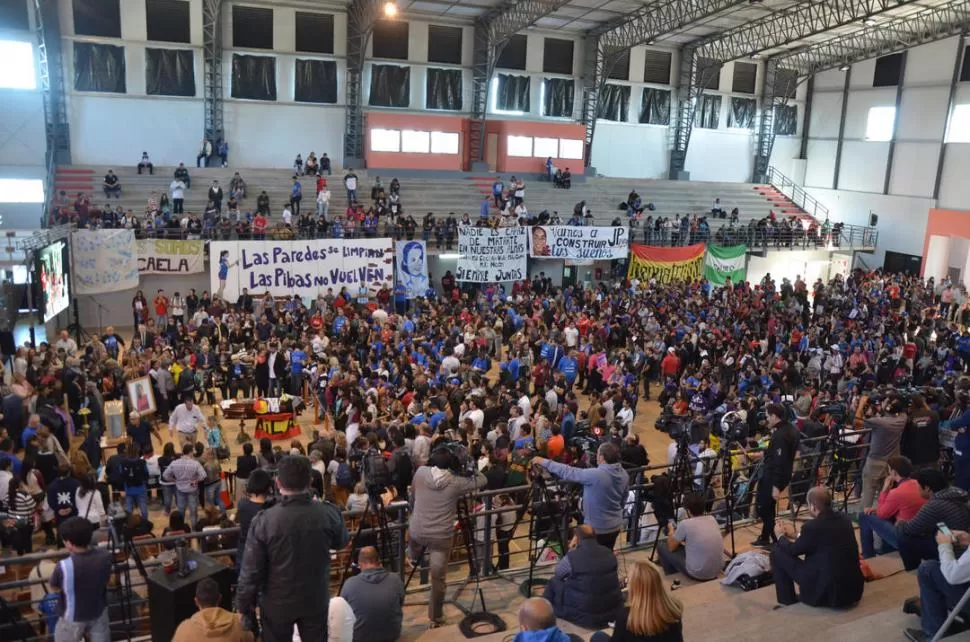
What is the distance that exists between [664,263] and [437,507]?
23.7 metres

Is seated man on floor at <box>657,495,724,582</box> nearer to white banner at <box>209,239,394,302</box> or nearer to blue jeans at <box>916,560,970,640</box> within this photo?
blue jeans at <box>916,560,970,640</box>

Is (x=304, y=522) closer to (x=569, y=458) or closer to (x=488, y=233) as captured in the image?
(x=569, y=458)

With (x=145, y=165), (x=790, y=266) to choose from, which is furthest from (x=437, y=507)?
(x=790, y=266)

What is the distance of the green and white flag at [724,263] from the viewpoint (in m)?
29.6

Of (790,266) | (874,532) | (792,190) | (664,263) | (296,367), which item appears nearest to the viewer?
(874,532)

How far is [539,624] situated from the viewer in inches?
162

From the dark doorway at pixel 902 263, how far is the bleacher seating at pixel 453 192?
470 cm

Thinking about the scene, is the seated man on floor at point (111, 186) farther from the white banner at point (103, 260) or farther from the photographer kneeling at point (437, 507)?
the photographer kneeling at point (437, 507)

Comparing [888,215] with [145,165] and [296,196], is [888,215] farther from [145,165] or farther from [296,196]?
[145,165]

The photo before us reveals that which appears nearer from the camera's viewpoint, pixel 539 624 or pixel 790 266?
pixel 539 624

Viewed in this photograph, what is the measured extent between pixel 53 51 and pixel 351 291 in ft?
44.3

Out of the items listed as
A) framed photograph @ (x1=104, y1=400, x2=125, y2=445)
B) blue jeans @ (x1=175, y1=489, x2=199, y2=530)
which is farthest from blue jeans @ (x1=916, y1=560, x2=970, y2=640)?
framed photograph @ (x1=104, y1=400, x2=125, y2=445)

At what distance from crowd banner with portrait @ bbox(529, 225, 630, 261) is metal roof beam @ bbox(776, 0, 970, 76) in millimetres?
15115

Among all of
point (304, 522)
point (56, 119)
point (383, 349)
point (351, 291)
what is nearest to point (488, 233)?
point (351, 291)
